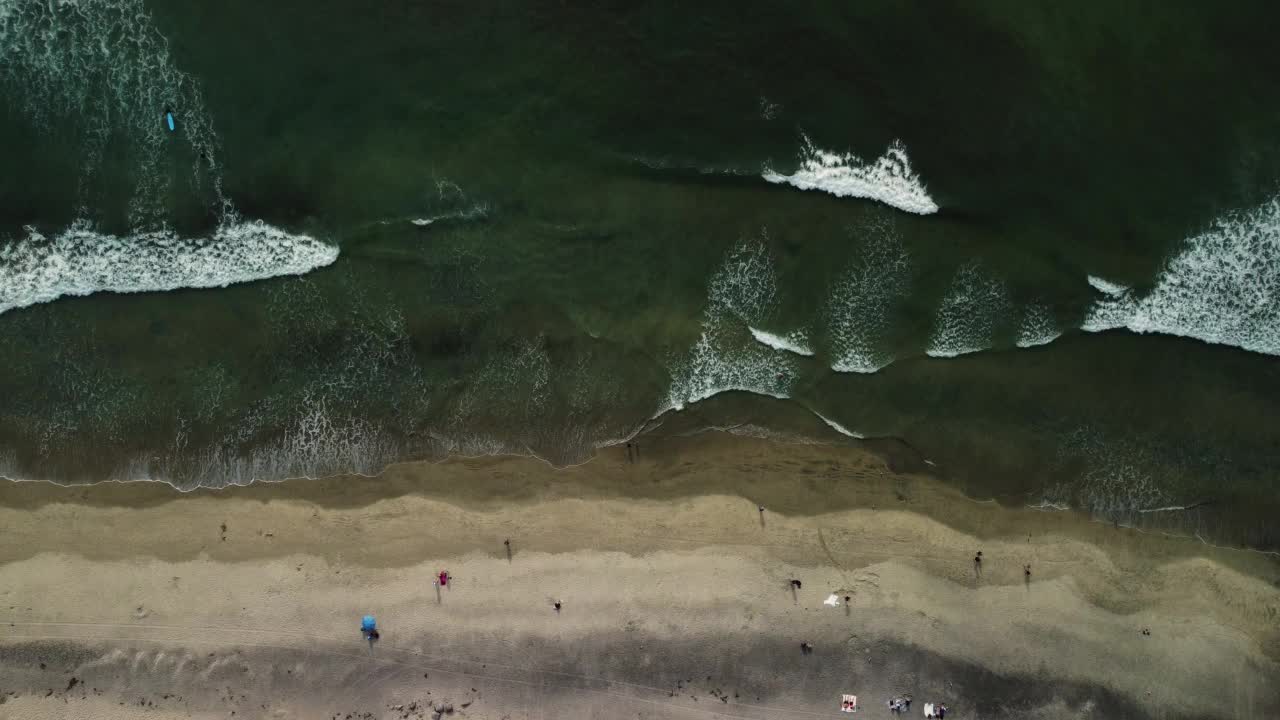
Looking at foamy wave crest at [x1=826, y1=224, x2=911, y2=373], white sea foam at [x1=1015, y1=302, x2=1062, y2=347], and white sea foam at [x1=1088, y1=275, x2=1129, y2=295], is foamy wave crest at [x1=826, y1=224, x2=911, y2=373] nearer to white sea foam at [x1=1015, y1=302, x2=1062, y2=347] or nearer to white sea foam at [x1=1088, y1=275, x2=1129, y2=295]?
white sea foam at [x1=1015, y1=302, x2=1062, y2=347]

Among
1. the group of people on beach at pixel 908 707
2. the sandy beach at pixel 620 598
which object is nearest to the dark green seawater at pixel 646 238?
the sandy beach at pixel 620 598

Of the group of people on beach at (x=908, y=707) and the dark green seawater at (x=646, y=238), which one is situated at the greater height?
the dark green seawater at (x=646, y=238)

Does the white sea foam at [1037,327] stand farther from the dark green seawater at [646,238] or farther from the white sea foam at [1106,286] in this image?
the white sea foam at [1106,286]

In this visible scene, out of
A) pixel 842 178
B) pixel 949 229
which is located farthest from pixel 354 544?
pixel 949 229

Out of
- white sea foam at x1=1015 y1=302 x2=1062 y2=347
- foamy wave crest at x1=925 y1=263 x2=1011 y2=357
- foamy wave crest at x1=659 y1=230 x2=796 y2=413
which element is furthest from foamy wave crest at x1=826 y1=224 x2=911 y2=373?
white sea foam at x1=1015 y1=302 x2=1062 y2=347

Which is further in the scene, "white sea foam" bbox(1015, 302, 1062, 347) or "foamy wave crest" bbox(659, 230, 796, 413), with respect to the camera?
"white sea foam" bbox(1015, 302, 1062, 347)

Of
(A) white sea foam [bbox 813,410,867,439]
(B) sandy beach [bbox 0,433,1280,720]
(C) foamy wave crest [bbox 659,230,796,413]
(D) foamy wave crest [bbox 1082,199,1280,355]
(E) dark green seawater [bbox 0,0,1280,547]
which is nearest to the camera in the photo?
(E) dark green seawater [bbox 0,0,1280,547]

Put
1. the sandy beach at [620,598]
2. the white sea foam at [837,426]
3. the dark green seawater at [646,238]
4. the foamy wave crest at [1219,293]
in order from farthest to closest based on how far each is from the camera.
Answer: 1. the white sea foam at [837,426]
2. the sandy beach at [620,598]
3. the foamy wave crest at [1219,293]
4. the dark green seawater at [646,238]
